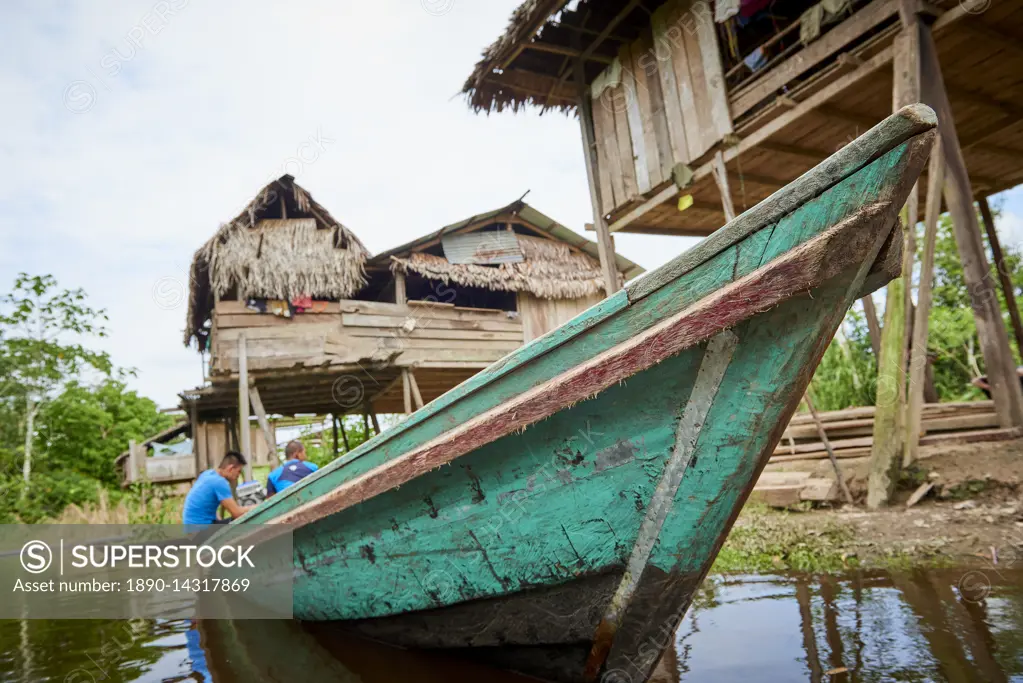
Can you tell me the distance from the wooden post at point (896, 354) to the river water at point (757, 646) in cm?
102

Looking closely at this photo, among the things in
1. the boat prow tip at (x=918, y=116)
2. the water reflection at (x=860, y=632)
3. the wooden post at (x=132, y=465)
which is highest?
the wooden post at (x=132, y=465)

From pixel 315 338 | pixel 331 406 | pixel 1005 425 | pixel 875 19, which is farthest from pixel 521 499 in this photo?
pixel 331 406

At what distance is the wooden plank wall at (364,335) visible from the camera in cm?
1016

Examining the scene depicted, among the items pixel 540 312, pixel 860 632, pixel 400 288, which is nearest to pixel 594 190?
pixel 400 288

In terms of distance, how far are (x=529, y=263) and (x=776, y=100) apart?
8.06m

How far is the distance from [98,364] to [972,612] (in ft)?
53.0

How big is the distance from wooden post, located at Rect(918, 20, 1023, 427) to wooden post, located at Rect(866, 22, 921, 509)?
14cm

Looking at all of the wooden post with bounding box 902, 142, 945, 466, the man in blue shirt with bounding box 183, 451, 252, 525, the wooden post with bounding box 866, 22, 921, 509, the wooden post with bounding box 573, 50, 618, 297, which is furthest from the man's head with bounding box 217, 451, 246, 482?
the wooden post with bounding box 902, 142, 945, 466

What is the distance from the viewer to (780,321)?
169 centimetres

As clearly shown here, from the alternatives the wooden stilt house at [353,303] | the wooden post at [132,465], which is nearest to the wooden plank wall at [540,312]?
the wooden stilt house at [353,303]

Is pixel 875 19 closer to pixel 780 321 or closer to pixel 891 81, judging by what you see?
pixel 891 81

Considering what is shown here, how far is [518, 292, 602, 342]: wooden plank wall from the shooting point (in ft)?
42.4

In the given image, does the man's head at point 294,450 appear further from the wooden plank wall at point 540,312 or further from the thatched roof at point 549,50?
the wooden plank wall at point 540,312

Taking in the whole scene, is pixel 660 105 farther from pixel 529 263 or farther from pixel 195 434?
pixel 195 434
